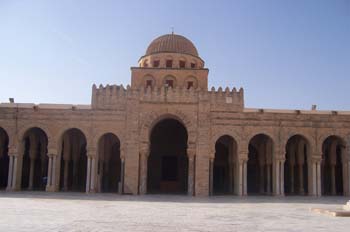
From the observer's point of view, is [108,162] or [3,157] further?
[108,162]

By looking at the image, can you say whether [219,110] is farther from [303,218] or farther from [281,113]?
[303,218]

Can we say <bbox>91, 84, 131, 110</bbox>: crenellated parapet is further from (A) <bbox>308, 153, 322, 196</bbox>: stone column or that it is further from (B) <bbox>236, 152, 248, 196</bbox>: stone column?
(A) <bbox>308, 153, 322, 196</bbox>: stone column

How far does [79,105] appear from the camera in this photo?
27812mm

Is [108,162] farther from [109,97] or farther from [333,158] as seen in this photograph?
[333,158]

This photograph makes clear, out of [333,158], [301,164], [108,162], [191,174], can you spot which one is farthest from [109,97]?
[333,158]

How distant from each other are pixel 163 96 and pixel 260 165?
903cm

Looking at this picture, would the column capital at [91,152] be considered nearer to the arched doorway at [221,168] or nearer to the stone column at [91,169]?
the stone column at [91,169]

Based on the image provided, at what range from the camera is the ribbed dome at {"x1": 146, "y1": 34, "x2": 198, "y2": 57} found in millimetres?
31594

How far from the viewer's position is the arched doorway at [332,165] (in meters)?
28.4

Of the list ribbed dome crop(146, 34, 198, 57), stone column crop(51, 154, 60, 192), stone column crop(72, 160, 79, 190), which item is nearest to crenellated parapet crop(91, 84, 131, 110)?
stone column crop(51, 154, 60, 192)

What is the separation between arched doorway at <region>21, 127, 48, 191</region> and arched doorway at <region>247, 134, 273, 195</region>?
14.5 m

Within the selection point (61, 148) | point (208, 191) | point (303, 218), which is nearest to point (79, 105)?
point (61, 148)

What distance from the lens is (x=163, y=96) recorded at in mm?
26062

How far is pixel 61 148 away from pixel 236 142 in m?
11.1
